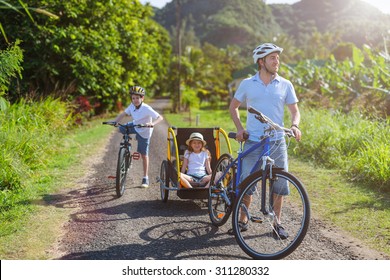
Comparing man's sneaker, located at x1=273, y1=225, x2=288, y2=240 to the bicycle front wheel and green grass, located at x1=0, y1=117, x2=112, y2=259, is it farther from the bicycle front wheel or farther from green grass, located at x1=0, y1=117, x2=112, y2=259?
green grass, located at x1=0, y1=117, x2=112, y2=259

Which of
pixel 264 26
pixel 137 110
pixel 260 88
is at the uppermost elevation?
pixel 264 26

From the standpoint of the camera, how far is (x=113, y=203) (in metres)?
6.33

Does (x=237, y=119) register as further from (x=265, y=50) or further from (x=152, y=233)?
(x=152, y=233)

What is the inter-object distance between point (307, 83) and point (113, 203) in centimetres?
1386

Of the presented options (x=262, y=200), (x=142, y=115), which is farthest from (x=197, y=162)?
(x=262, y=200)

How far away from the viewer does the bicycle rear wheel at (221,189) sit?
4.97 m

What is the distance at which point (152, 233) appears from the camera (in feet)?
16.3

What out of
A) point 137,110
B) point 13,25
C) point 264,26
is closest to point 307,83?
point 13,25

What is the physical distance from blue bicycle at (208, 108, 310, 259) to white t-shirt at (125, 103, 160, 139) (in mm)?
2053

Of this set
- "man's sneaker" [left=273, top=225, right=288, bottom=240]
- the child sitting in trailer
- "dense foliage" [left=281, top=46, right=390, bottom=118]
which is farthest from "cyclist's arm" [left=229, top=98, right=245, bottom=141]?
"dense foliage" [left=281, top=46, right=390, bottom=118]

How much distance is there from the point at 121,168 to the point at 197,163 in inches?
51.9

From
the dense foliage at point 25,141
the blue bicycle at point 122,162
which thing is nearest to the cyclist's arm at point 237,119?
the blue bicycle at point 122,162

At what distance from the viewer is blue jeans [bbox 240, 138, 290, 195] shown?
424cm
